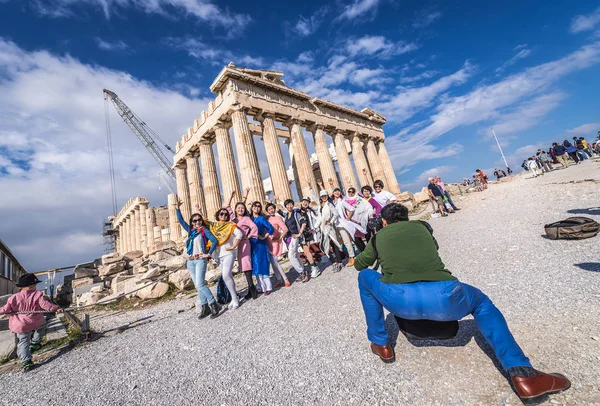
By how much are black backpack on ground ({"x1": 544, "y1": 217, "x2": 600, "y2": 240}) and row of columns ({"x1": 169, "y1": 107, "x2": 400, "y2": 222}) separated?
1209cm

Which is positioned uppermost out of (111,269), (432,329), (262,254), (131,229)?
(131,229)

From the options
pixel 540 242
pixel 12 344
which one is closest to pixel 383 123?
pixel 540 242

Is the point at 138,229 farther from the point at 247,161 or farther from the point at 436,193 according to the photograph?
the point at 436,193

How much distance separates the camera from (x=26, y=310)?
3.97 metres

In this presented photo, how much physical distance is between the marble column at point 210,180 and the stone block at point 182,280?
8.82m

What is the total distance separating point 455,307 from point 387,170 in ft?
90.1

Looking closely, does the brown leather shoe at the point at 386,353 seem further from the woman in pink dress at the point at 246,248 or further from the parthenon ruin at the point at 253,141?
the parthenon ruin at the point at 253,141

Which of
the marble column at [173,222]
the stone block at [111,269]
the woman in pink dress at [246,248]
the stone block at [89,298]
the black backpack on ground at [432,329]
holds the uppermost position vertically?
the marble column at [173,222]

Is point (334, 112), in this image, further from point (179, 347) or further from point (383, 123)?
point (179, 347)

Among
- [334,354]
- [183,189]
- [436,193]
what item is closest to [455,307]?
[334,354]

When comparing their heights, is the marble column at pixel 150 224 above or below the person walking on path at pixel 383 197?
above

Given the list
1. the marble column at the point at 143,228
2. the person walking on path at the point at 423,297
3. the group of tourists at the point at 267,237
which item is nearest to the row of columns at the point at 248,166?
the group of tourists at the point at 267,237

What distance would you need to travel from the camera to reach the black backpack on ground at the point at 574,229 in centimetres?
461

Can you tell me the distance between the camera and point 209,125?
1767 centimetres
